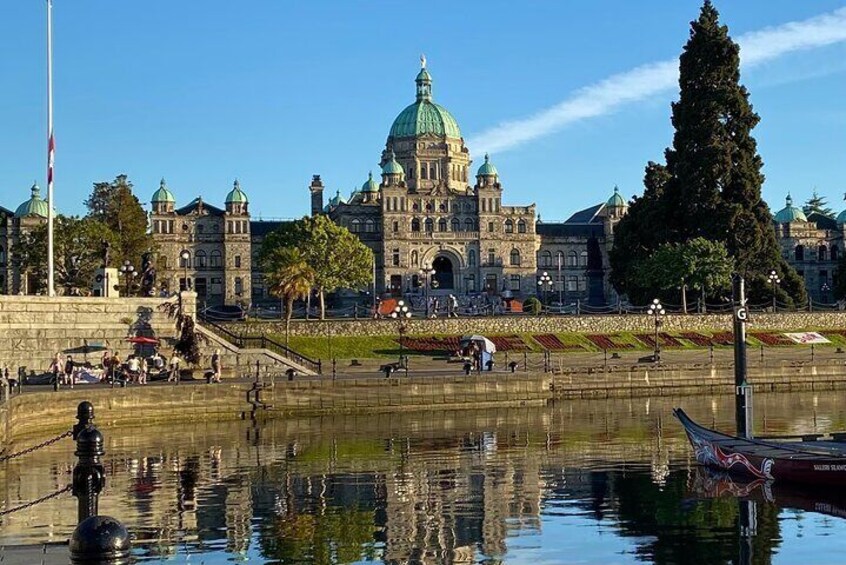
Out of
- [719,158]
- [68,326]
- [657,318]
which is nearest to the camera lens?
[68,326]

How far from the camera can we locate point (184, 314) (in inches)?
2448

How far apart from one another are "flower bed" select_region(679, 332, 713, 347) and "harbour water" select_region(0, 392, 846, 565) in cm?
3642

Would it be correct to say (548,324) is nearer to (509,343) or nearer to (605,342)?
(605,342)

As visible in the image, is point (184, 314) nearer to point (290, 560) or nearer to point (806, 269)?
point (290, 560)

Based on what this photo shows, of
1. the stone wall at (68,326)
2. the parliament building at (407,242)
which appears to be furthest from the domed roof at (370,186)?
the stone wall at (68,326)

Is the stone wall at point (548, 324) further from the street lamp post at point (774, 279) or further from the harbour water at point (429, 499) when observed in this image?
the harbour water at point (429, 499)

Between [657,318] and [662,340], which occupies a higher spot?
[657,318]

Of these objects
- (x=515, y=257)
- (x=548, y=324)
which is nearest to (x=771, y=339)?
(x=548, y=324)

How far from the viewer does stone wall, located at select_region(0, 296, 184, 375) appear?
55.8m

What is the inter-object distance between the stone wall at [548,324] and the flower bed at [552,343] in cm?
132

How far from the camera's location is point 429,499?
101 ft

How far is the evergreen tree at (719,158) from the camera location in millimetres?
93562

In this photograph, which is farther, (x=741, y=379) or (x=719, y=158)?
(x=719, y=158)

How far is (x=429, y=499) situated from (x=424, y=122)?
128795 millimetres
